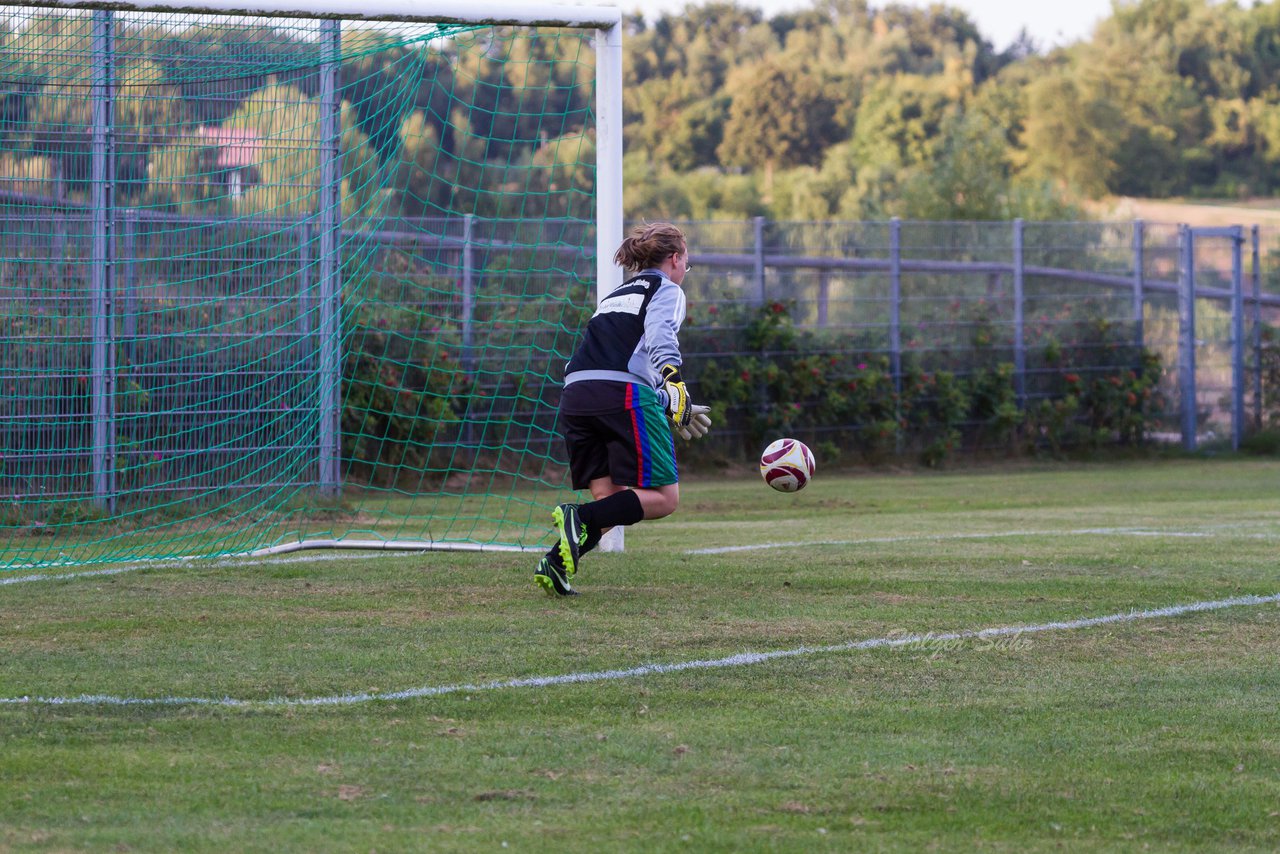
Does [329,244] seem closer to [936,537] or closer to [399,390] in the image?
[399,390]

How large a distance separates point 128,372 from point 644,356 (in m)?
4.53

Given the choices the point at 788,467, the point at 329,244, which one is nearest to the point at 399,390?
the point at 329,244

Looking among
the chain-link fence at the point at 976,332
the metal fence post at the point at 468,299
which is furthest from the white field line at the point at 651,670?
the chain-link fence at the point at 976,332

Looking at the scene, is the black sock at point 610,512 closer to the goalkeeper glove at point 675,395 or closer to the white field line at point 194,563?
the goalkeeper glove at point 675,395

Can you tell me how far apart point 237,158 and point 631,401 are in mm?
3960

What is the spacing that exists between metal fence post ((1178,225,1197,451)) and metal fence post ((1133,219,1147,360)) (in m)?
0.52

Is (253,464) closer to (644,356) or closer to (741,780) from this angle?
(644,356)

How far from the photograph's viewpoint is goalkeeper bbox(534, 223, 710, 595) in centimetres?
686

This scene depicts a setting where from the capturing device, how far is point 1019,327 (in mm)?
17266

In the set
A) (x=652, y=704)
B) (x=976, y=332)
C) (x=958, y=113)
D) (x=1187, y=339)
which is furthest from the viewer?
(x=958, y=113)

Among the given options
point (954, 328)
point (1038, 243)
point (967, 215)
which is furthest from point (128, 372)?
point (967, 215)

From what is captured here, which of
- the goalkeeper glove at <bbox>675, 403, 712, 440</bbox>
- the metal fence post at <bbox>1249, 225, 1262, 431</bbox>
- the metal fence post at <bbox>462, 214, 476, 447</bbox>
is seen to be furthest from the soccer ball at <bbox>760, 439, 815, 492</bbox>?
the metal fence post at <bbox>1249, 225, 1262, 431</bbox>

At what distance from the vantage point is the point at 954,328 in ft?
55.8

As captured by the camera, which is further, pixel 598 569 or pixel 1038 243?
pixel 1038 243
